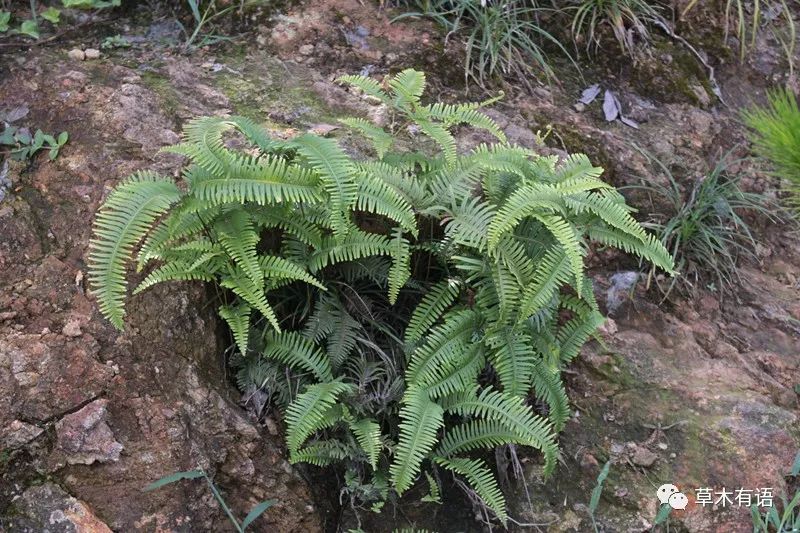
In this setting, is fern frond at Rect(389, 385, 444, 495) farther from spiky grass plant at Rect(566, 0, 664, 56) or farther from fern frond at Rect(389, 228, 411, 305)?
spiky grass plant at Rect(566, 0, 664, 56)

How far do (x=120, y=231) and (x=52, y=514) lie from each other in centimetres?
105

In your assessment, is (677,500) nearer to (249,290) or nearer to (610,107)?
(249,290)

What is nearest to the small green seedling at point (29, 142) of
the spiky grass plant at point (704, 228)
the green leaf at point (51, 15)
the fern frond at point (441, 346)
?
the green leaf at point (51, 15)

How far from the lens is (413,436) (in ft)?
10.0

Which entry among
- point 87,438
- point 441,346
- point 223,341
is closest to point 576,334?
point 441,346

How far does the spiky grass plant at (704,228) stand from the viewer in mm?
4344

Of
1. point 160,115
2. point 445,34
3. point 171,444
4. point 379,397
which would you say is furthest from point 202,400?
point 445,34

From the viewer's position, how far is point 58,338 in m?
3.13

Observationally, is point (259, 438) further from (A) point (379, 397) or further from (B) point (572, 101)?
(B) point (572, 101)

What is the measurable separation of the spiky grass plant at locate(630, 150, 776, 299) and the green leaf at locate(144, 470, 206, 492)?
261 cm

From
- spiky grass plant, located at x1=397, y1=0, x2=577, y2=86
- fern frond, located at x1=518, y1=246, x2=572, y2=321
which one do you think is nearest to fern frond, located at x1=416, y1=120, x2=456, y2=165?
fern frond, located at x1=518, y1=246, x2=572, y2=321

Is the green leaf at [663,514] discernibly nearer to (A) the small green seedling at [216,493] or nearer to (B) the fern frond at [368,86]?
(A) the small green seedling at [216,493]

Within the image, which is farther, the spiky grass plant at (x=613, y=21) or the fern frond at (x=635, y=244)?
the spiky grass plant at (x=613, y=21)

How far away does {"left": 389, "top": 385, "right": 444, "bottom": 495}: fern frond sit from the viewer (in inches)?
120
